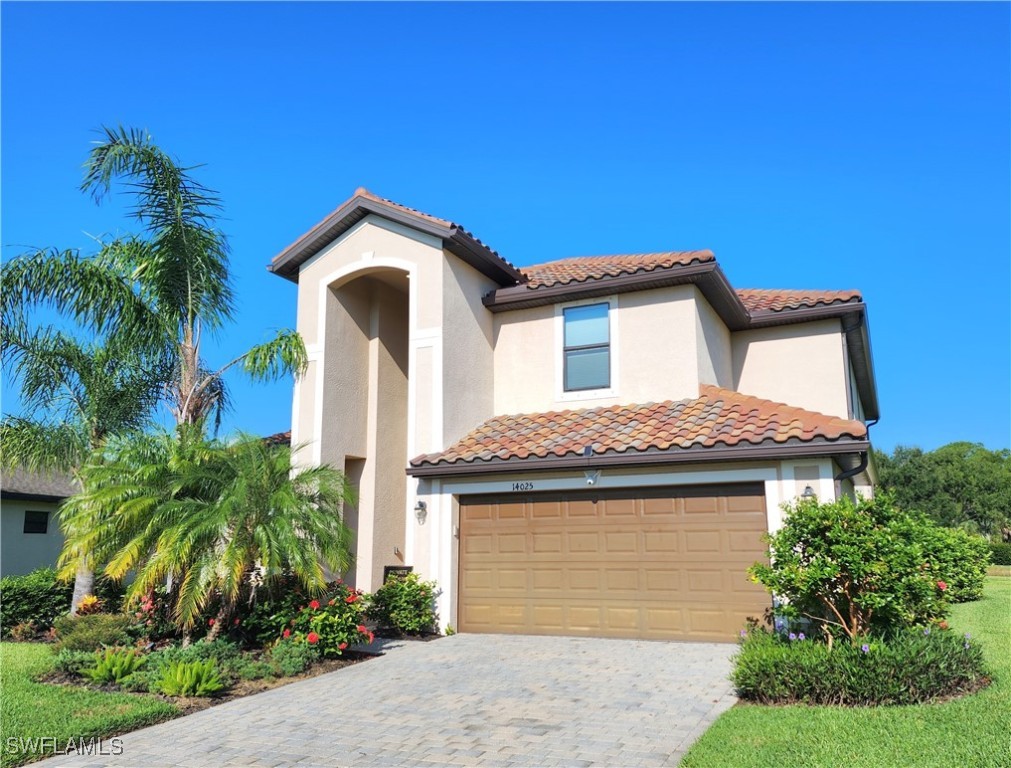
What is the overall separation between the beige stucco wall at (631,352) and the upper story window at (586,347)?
0.50ft

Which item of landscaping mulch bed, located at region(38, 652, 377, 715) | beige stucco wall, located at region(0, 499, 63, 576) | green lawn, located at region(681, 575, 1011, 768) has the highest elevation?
beige stucco wall, located at region(0, 499, 63, 576)

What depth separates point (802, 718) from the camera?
664cm

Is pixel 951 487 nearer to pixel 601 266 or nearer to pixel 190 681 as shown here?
pixel 601 266

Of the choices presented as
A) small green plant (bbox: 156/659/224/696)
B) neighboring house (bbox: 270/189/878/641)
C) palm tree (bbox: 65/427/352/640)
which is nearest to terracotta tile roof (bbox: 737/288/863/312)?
neighboring house (bbox: 270/189/878/641)

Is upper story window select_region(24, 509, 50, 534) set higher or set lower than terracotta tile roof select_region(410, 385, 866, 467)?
lower

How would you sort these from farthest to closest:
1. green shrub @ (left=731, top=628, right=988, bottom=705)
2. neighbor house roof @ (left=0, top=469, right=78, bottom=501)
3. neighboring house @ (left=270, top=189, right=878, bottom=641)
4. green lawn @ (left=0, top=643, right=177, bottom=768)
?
neighbor house roof @ (left=0, top=469, right=78, bottom=501), neighboring house @ (left=270, top=189, right=878, bottom=641), green shrub @ (left=731, top=628, right=988, bottom=705), green lawn @ (left=0, top=643, right=177, bottom=768)

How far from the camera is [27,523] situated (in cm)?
2261

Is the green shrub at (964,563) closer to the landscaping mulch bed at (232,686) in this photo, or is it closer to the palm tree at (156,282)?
the landscaping mulch bed at (232,686)

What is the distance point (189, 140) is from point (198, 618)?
340 inches

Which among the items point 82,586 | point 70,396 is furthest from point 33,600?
point 70,396

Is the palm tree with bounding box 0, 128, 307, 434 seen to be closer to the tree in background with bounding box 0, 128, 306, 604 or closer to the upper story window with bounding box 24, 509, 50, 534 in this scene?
the tree in background with bounding box 0, 128, 306, 604

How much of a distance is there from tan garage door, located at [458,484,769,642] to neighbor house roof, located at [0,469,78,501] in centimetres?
1475

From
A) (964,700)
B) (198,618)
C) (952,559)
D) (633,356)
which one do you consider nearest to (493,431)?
(633,356)

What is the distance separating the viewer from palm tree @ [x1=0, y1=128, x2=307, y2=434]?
13.2m
